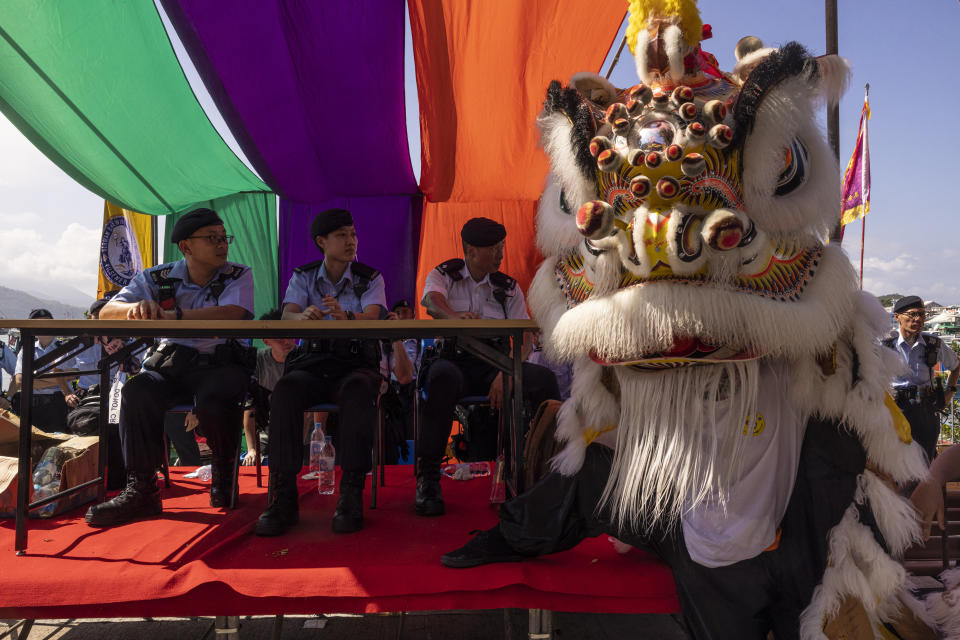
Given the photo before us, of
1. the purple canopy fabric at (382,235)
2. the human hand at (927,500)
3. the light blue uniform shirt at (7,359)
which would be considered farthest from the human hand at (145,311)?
the light blue uniform shirt at (7,359)

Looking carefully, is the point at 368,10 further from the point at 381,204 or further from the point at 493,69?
the point at 381,204

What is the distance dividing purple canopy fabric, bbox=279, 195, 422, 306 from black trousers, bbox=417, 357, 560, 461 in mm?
2963

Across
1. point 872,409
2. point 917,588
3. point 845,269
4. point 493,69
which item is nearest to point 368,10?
point 493,69

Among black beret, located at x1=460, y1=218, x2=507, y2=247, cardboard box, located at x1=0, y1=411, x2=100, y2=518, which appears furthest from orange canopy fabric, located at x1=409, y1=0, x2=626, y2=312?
cardboard box, located at x1=0, y1=411, x2=100, y2=518

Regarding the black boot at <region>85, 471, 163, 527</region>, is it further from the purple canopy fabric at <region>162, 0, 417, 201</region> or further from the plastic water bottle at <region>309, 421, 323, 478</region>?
the purple canopy fabric at <region>162, 0, 417, 201</region>

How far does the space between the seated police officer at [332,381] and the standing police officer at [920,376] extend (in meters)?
4.45

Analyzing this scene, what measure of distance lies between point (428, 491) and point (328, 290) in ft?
3.86

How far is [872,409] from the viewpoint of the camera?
1.47 m

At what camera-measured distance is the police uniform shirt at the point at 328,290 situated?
301 cm

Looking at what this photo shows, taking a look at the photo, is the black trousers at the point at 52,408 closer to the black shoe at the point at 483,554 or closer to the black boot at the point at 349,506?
the black boot at the point at 349,506

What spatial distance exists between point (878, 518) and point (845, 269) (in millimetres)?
641

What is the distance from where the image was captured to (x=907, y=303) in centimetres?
523

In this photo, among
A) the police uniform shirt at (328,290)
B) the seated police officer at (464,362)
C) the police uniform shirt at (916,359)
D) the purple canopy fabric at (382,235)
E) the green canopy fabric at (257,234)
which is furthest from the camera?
the green canopy fabric at (257,234)

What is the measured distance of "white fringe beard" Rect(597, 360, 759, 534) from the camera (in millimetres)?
1499
